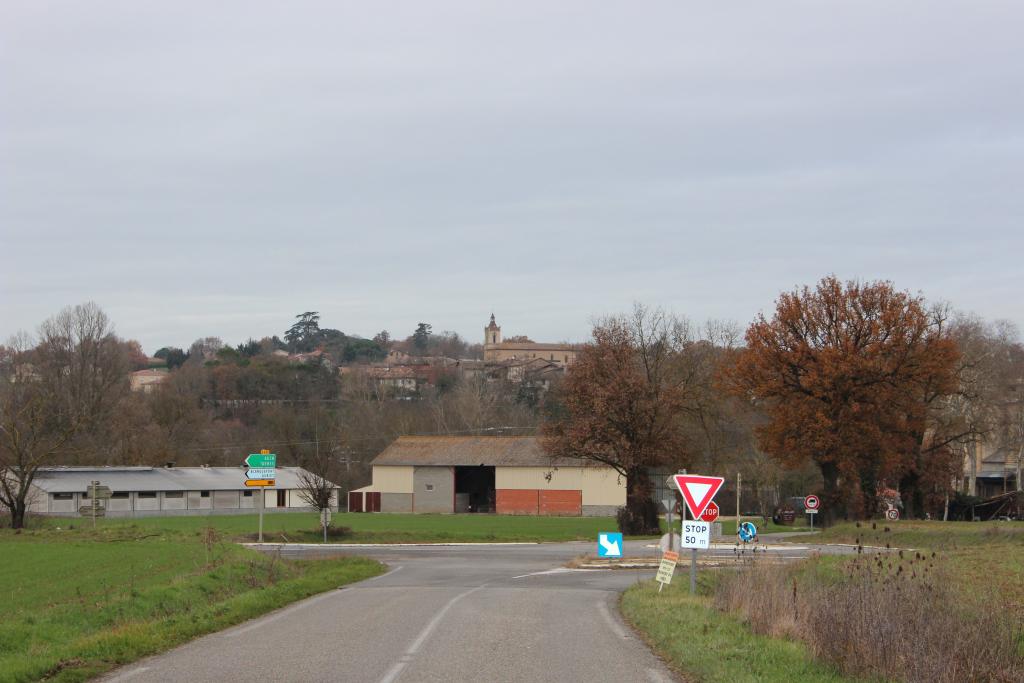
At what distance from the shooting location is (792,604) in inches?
570

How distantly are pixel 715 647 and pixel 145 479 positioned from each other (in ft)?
255

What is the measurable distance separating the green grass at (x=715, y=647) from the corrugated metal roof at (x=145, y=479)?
2534 inches

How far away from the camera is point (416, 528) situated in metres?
61.1

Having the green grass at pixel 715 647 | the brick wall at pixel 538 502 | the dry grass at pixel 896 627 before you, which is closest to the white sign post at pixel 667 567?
the green grass at pixel 715 647

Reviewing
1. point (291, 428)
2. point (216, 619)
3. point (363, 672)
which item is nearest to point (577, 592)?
point (216, 619)

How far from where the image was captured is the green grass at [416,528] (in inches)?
2013

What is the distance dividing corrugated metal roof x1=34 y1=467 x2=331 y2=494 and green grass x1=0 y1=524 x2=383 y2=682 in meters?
42.0

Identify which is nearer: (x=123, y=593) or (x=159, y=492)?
(x=123, y=593)

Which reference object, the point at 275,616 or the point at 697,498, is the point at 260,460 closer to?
the point at 275,616

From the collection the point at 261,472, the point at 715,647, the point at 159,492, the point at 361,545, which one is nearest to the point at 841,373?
the point at 361,545

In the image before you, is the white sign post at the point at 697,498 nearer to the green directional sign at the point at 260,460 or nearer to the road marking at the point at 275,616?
the road marking at the point at 275,616

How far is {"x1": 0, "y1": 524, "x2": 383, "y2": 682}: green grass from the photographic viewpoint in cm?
1318

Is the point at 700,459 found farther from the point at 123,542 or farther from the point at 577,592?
the point at 577,592

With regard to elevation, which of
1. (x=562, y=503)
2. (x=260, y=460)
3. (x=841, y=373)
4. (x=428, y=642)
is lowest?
(x=562, y=503)
